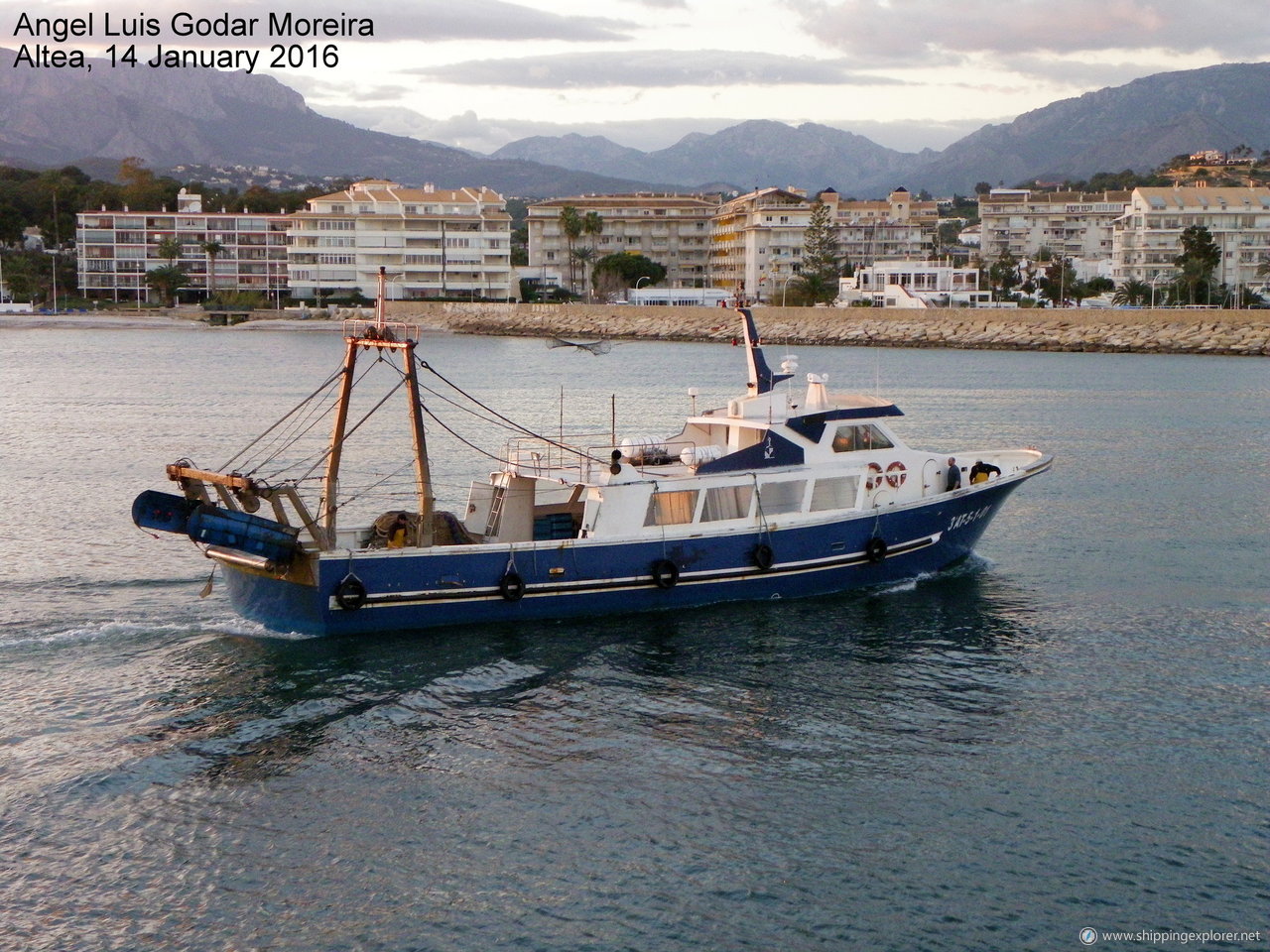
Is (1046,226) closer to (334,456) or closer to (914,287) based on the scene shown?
(914,287)

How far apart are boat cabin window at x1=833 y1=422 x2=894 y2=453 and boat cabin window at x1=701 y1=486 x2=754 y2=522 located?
191 cm

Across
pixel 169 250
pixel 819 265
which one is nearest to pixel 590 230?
pixel 819 265

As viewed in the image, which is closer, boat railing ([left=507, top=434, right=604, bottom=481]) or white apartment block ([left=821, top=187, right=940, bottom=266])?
boat railing ([left=507, top=434, right=604, bottom=481])

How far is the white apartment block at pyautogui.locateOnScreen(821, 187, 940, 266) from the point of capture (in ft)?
475

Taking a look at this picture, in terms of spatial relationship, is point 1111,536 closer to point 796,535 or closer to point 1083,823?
point 796,535

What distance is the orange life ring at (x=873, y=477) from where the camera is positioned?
22.6m

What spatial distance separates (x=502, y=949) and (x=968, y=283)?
4524 inches

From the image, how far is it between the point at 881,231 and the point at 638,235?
26505mm

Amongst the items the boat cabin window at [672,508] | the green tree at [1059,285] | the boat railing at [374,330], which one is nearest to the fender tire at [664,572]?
the boat cabin window at [672,508]

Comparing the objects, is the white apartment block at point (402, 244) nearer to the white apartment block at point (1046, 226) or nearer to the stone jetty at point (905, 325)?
the stone jetty at point (905, 325)

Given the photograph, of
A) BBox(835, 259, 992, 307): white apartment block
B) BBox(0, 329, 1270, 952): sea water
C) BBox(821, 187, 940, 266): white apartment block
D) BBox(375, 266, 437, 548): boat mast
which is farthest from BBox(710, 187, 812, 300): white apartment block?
BBox(375, 266, 437, 548): boat mast

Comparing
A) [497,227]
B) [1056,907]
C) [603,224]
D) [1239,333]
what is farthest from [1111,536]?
[603,224]

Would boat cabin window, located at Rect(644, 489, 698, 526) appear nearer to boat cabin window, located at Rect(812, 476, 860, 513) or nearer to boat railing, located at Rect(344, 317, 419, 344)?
boat cabin window, located at Rect(812, 476, 860, 513)

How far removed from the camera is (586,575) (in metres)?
20.5
